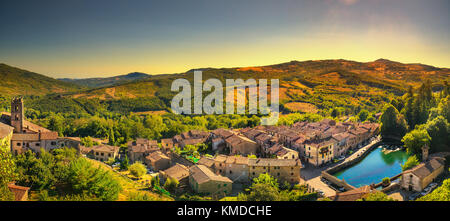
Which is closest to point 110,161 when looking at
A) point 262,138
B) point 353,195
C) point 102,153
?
point 102,153

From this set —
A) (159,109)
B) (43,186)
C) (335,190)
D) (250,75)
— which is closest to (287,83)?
(250,75)

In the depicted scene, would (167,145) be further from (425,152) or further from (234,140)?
(425,152)

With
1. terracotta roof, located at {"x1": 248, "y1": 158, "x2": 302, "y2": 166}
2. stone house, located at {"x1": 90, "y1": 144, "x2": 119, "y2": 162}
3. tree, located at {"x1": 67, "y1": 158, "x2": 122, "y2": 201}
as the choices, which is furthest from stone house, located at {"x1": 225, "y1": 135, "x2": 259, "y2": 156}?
tree, located at {"x1": 67, "y1": 158, "x2": 122, "y2": 201}

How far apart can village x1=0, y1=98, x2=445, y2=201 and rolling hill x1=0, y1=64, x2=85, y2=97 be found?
6334mm

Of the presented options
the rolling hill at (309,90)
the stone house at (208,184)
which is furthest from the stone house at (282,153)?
the rolling hill at (309,90)

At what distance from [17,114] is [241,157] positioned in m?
9.68

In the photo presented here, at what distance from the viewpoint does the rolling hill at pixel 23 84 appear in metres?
18.1

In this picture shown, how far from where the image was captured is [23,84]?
23.9 metres

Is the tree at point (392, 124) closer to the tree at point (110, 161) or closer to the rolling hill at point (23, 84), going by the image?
the tree at point (110, 161)

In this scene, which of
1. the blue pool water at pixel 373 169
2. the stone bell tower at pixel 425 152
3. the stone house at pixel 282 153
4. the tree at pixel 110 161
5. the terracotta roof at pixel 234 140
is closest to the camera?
the stone bell tower at pixel 425 152
